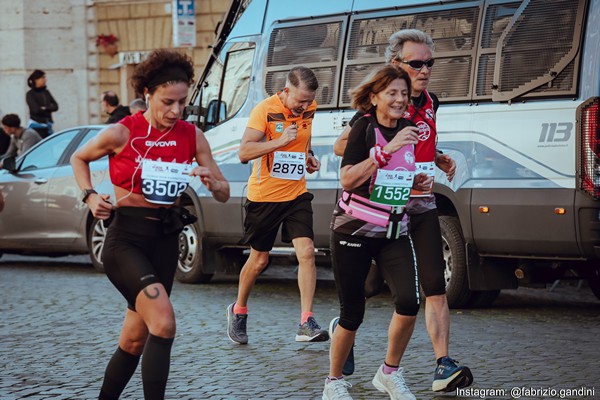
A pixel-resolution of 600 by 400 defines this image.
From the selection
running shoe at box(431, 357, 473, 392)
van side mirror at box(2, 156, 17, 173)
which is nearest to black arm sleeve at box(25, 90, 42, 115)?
van side mirror at box(2, 156, 17, 173)

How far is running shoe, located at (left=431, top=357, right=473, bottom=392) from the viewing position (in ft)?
23.9

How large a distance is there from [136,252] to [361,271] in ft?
4.14

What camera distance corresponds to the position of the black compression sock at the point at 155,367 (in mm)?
5996

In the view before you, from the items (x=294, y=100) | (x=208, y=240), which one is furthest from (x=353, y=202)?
(x=208, y=240)

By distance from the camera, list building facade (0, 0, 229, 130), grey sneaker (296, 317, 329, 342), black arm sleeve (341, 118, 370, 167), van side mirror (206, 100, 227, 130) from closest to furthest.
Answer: black arm sleeve (341, 118, 370, 167)
grey sneaker (296, 317, 329, 342)
van side mirror (206, 100, 227, 130)
building facade (0, 0, 229, 130)

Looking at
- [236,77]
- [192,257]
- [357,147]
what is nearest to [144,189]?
[357,147]

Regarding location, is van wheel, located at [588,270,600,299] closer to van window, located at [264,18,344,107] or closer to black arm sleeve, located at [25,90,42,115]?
van window, located at [264,18,344,107]

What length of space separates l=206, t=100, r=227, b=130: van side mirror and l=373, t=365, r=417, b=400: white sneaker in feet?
20.5

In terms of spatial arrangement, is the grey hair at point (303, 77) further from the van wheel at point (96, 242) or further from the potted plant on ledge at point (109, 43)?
the potted plant on ledge at point (109, 43)

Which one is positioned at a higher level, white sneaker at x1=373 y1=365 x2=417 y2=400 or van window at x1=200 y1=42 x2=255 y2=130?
van window at x1=200 y1=42 x2=255 y2=130

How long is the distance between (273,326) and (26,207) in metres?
6.17

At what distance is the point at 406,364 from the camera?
27.6ft

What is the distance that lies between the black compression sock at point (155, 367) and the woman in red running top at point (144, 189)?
171 millimetres

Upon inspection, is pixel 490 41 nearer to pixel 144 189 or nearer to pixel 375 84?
pixel 375 84
